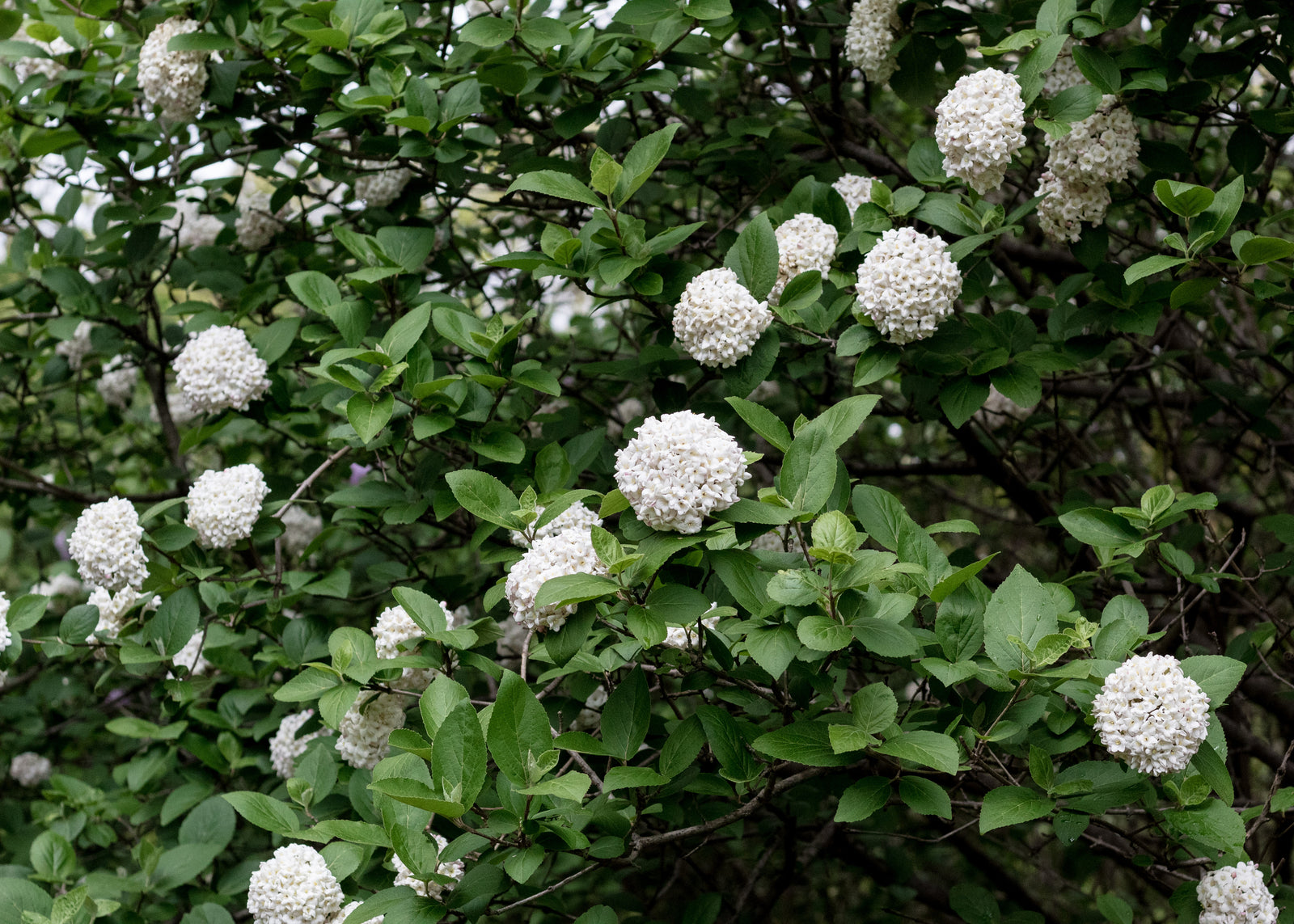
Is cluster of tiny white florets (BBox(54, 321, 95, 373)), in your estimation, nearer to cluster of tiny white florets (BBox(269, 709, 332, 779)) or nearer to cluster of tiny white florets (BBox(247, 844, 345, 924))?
cluster of tiny white florets (BBox(269, 709, 332, 779))

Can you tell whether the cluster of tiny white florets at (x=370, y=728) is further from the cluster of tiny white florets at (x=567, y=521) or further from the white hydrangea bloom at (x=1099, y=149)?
the white hydrangea bloom at (x=1099, y=149)

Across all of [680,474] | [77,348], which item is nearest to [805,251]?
[680,474]

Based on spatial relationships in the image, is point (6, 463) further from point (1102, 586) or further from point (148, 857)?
point (1102, 586)

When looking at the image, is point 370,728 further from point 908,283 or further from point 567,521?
point 908,283

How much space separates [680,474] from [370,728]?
3.49ft

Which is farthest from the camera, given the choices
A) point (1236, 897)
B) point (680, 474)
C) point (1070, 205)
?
point (1070, 205)

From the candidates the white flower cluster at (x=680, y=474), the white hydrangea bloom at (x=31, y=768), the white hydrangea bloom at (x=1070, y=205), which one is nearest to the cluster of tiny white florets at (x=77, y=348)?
the white hydrangea bloom at (x=31, y=768)

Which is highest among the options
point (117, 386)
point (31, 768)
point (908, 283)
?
point (908, 283)

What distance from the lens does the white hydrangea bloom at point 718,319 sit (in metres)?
2.16

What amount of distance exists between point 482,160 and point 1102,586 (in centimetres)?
214

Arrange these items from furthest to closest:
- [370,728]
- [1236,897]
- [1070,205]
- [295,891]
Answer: [1070,205] < [370,728] < [295,891] < [1236,897]

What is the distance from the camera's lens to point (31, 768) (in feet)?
14.3

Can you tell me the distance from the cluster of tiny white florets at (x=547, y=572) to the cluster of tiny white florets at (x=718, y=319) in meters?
0.56

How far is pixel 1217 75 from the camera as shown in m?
2.59
